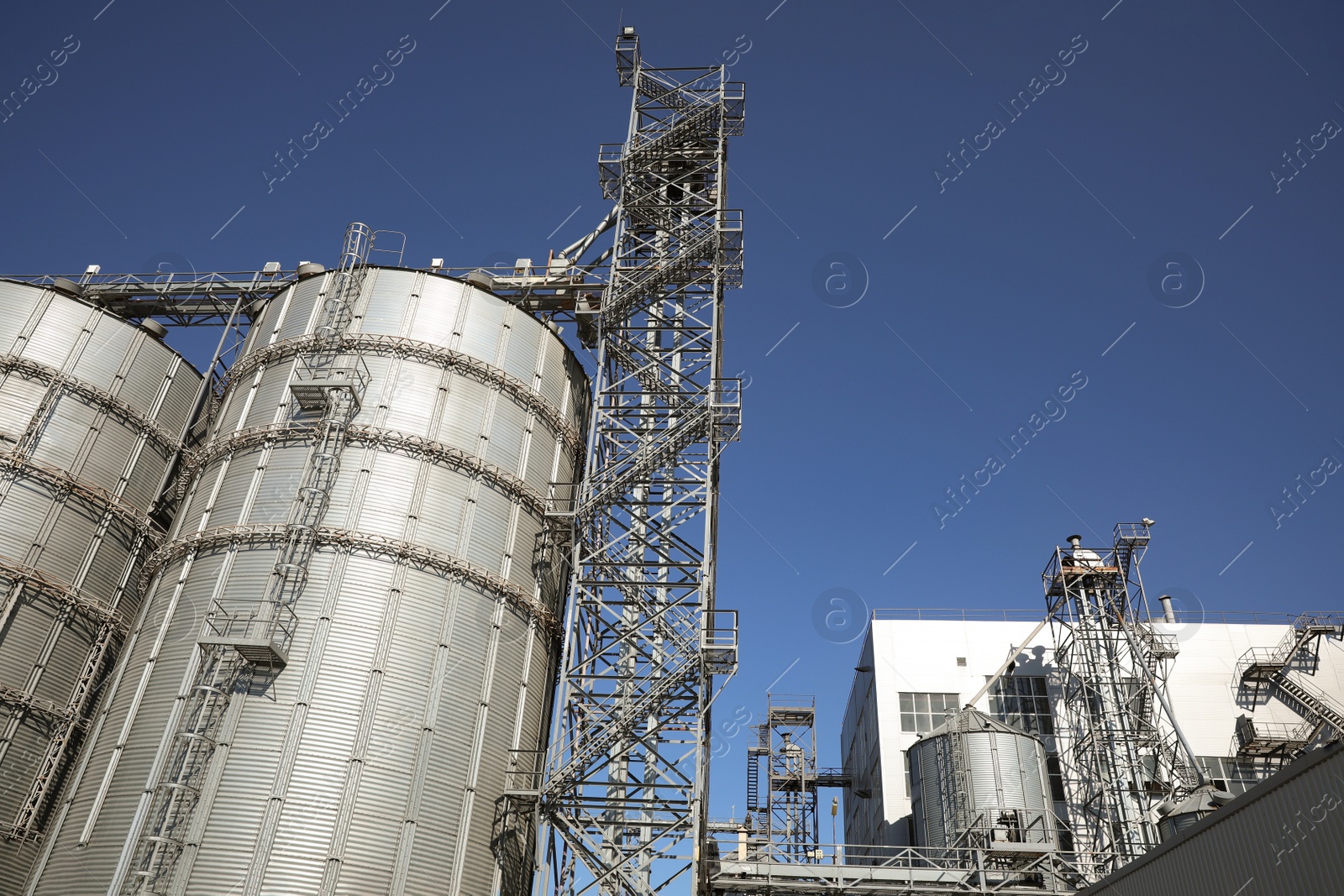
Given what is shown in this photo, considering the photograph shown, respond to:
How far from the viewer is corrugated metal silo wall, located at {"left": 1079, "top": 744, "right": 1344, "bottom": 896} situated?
1360cm

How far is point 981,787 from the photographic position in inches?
1287

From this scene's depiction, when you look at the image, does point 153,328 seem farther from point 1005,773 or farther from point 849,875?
point 1005,773

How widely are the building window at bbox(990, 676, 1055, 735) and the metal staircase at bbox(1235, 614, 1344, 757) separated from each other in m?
8.21

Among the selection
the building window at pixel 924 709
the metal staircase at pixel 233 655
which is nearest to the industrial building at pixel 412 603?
the metal staircase at pixel 233 655

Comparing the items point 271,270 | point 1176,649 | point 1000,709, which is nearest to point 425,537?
point 271,270

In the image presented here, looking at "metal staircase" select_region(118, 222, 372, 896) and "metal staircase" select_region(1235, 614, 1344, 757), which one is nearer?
"metal staircase" select_region(118, 222, 372, 896)

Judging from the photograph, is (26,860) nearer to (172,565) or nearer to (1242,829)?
(172,565)

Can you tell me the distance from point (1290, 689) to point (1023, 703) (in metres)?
11.6

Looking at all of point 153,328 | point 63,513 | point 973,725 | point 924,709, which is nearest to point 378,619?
point 63,513

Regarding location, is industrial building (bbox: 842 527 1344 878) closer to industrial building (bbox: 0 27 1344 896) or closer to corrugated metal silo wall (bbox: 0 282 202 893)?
industrial building (bbox: 0 27 1344 896)

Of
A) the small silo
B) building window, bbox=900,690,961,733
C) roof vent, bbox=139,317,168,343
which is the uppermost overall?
roof vent, bbox=139,317,168,343

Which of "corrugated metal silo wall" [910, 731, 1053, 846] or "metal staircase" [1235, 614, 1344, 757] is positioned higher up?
"metal staircase" [1235, 614, 1344, 757]

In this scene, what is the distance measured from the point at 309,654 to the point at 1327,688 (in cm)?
4300

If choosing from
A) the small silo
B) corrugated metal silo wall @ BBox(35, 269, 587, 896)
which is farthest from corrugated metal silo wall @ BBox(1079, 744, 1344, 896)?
corrugated metal silo wall @ BBox(35, 269, 587, 896)
